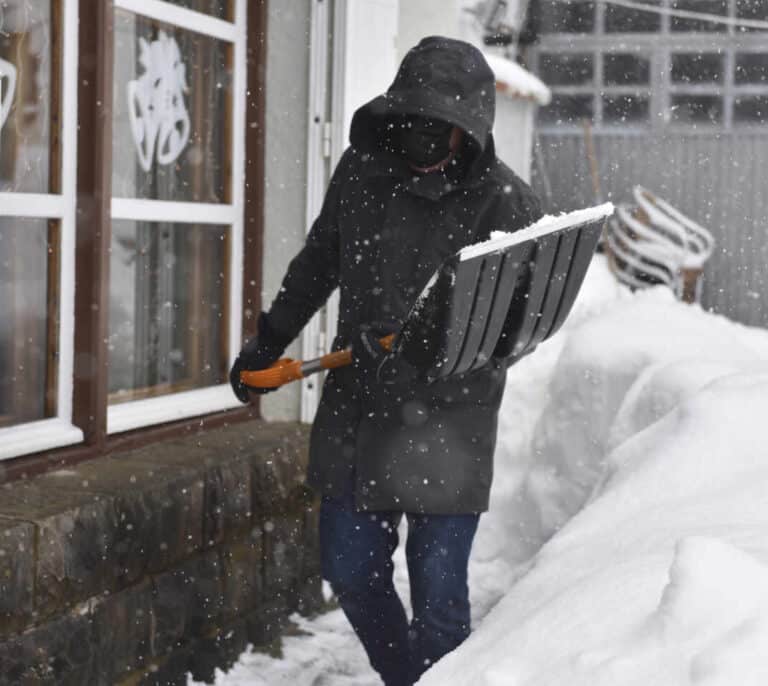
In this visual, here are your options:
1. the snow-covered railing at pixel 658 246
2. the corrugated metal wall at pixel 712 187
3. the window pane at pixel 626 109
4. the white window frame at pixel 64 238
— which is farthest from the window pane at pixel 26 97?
the window pane at pixel 626 109

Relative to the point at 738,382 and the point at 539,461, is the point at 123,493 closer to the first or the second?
the point at 738,382

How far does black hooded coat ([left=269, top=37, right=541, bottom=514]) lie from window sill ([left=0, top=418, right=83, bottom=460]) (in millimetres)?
869

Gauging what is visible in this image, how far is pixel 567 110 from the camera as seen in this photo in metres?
16.0

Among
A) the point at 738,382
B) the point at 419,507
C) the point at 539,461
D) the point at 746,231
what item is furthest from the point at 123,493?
the point at 746,231

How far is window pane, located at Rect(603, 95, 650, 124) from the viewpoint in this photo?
1574 centimetres

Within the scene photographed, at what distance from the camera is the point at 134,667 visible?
3.76 m

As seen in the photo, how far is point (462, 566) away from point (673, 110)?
42.5ft

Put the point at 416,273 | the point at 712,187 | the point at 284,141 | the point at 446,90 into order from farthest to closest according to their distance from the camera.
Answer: the point at 712,187, the point at 284,141, the point at 416,273, the point at 446,90

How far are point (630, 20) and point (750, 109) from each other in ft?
6.34

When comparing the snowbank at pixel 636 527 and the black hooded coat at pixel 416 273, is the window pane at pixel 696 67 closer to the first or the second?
the snowbank at pixel 636 527

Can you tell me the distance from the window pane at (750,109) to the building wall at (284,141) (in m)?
11.1

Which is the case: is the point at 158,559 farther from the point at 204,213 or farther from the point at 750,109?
the point at 750,109

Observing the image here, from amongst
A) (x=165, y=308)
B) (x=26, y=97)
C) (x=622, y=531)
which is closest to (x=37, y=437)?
(x=165, y=308)

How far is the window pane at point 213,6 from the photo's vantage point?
4461 millimetres
